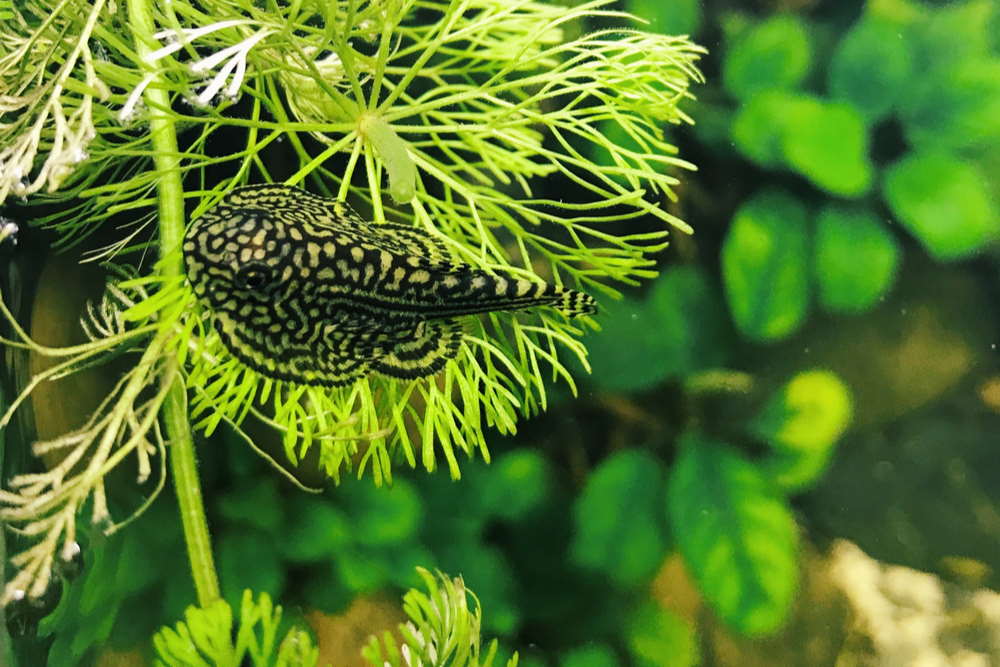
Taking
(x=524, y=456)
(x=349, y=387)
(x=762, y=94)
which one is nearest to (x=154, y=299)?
(x=349, y=387)

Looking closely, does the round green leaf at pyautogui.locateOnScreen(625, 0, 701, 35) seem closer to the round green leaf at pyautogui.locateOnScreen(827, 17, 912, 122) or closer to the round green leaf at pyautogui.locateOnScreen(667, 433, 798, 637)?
the round green leaf at pyautogui.locateOnScreen(827, 17, 912, 122)

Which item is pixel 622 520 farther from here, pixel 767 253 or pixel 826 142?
pixel 826 142

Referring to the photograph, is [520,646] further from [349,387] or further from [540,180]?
[540,180]

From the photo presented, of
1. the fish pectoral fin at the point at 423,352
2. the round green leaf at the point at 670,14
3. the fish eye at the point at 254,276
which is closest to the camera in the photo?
the fish eye at the point at 254,276

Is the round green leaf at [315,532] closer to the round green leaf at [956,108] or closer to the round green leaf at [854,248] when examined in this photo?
the round green leaf at [854,248]

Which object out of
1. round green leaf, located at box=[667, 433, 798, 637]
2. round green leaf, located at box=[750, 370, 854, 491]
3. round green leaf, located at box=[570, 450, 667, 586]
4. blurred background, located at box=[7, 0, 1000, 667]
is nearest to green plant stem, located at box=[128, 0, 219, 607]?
blurred background, located at box=[7, 0, 1000, 667]

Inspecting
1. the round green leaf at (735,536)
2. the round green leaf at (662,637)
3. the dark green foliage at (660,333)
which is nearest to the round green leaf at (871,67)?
the dark green foliage at (660,333)

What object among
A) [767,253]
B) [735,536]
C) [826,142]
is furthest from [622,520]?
[826,142]
